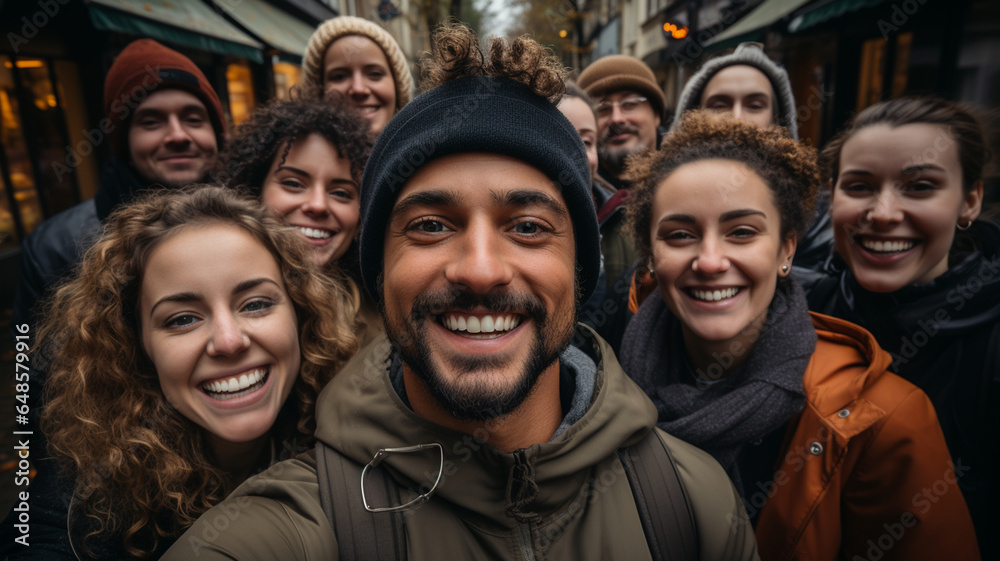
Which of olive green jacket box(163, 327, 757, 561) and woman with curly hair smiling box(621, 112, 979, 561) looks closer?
olive green jacket box(163, 327, 757, 561)

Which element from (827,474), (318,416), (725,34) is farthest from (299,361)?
(725,34)

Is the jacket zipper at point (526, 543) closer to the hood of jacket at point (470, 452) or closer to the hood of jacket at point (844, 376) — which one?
the hood of jacket at point (470, 452)

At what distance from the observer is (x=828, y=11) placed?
691 centimetres

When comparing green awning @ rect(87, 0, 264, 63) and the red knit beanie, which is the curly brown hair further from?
green awning @ rect(87, 0, 264, 63)

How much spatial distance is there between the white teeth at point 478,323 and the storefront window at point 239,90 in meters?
11.1

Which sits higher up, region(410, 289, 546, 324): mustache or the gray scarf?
region(410, 289, 546, 324): mustache

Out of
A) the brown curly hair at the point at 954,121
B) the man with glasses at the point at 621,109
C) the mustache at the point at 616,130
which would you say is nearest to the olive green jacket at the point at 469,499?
the brown curly hair at the point at 954,121

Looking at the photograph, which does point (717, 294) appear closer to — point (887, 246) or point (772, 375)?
point (772, 375)

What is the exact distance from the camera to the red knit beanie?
3.19 metres

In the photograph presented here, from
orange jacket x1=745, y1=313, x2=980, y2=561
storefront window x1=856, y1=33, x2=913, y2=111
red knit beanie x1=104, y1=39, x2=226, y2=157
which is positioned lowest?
orange jacket x1=745, y1=313, x2=980, y2=561

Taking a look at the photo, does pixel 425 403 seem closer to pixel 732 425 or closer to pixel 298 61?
pixel 732 425

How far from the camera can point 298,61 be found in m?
10.9

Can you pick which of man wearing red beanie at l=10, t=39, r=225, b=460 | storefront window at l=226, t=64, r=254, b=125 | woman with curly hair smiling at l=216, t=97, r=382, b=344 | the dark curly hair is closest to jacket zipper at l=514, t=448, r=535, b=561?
woman with curly hair smiling at l=216, t=97, r=382, b=344

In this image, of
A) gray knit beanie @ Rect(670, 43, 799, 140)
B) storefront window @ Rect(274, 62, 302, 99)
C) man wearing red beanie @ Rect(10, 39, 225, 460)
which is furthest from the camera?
storefront window @ Rect(274, 62, 302, 99)
